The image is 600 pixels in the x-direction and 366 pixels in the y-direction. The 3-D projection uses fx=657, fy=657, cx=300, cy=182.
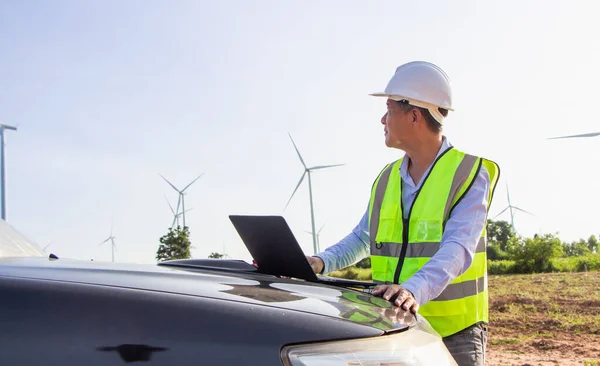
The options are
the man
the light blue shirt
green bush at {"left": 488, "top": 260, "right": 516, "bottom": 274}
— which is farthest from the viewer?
green bush at {"left": 488, "top": 260, "right": 516, "bottom": 274}

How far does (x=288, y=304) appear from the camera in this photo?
1.53 metres

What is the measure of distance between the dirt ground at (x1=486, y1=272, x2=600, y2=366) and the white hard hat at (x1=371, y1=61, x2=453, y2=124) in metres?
5.85

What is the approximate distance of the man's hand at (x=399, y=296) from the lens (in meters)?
2.06

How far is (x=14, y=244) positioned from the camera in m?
2.54

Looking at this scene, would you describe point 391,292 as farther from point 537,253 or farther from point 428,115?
point 537,253

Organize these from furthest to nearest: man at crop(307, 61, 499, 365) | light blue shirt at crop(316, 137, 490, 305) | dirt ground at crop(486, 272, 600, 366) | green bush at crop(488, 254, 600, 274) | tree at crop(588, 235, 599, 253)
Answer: tree at crop(588, 235, 599, 253)
green bush at crop(488, 254, 600, 274)
dirt ground at crop(486, 272, 600, 366)
man at crop(307, 61, 499, 365)
light blue shirt at crop(316, 137, 490, 305)

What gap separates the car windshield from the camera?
2406mm

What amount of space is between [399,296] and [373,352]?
0.71m

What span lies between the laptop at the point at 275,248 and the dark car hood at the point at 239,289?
15.5 inches

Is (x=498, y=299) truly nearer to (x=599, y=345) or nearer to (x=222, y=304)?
(x=599, y=345)

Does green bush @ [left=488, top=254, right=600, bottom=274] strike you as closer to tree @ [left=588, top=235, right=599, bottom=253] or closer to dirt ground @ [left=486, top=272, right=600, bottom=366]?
dirt ground @ [left=486, top=272, right=600, bottom=366]

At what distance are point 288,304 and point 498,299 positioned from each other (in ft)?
48.5

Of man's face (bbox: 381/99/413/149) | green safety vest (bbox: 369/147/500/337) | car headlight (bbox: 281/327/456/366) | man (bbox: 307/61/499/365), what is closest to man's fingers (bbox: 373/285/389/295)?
man (bbox: 307/61/499/365)

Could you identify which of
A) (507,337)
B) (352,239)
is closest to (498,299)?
(507,337)
